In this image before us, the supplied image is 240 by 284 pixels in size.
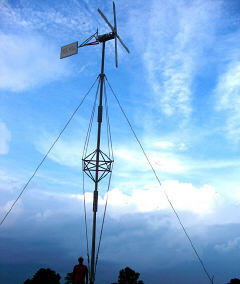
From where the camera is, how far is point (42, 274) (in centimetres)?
7106

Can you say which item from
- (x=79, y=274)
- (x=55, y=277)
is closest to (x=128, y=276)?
(x=55, y=277)

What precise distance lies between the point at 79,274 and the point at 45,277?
58.3 meters

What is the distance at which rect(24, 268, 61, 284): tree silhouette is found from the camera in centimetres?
6956

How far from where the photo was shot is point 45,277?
70.3m

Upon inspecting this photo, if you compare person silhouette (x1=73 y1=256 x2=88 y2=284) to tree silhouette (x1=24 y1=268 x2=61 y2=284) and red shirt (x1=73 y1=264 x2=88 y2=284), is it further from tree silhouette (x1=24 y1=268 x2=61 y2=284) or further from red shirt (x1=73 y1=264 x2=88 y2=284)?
tree silhouette (x1=24 y1=268 x2=61 y2=284)

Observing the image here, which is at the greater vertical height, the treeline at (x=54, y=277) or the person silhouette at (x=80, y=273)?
the treeline at (x=54, y=277)

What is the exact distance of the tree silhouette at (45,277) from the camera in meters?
69.6

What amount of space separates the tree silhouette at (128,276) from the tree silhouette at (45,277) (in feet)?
47.6

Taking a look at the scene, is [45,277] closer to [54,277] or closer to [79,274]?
[54,277]

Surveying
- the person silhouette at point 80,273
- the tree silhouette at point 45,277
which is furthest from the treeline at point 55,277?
the person silhouette at point 80,273

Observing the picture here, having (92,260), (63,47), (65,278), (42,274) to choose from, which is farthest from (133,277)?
(63,47)

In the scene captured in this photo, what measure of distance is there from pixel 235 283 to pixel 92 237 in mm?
10871

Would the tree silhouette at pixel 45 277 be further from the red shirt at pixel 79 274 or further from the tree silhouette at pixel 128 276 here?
the red shirt at pixel 79 274

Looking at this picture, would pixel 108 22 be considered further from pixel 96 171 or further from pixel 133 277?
pixel 133 277
